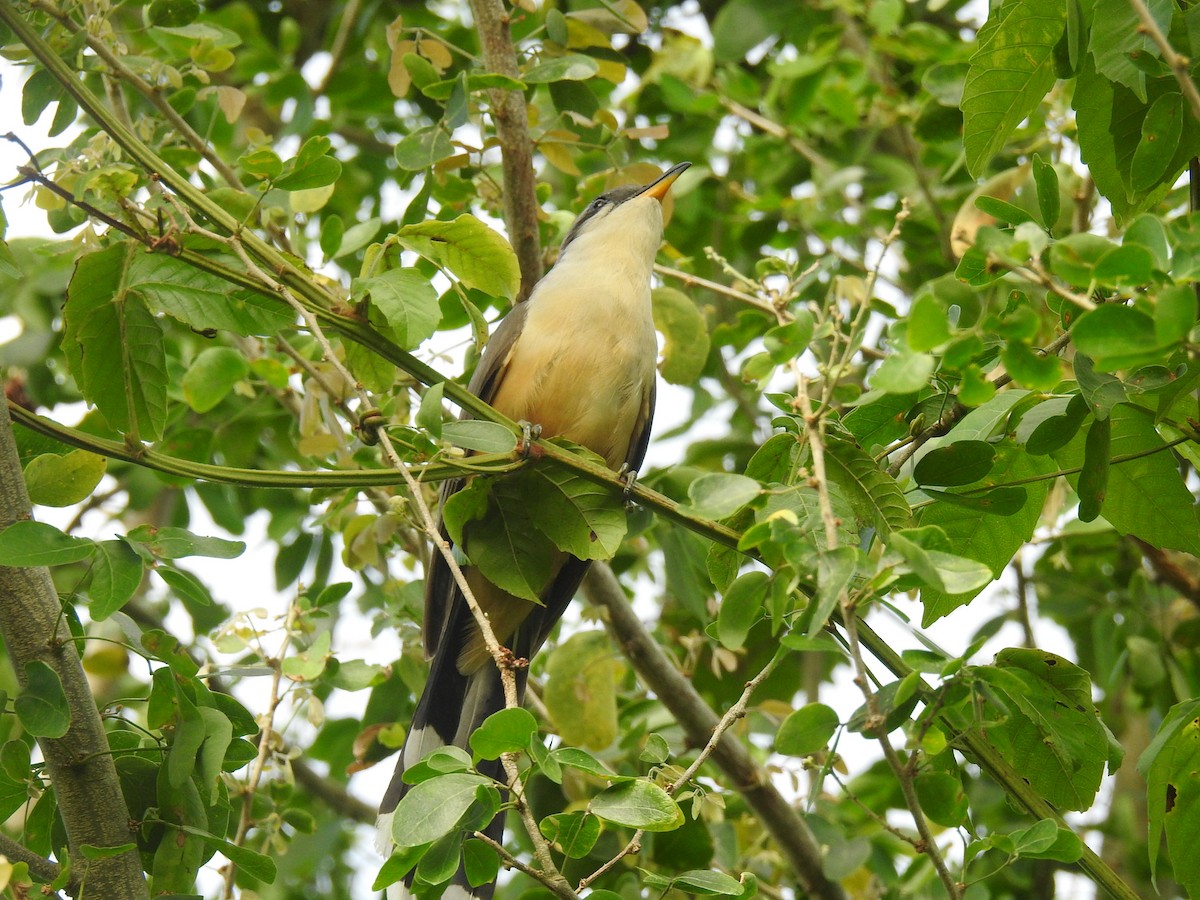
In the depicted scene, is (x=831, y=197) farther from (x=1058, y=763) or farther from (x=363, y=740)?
(x=1058, y=763)

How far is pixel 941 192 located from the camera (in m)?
4.59

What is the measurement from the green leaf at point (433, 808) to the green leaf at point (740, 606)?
0.38 meters

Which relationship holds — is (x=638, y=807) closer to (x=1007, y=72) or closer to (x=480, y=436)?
(x=480, y=436)

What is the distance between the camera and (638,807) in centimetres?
165

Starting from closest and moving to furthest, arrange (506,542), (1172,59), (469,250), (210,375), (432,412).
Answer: (1172,59), (432,412), (469,250), (506,542), (210,375)

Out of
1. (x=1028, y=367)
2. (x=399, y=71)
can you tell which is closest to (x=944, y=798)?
(x=1028, y=367)

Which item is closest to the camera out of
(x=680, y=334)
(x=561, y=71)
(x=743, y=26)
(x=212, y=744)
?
(x=212, y=744)

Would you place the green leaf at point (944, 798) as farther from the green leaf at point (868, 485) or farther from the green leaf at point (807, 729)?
the green leaf at point (868, 485)

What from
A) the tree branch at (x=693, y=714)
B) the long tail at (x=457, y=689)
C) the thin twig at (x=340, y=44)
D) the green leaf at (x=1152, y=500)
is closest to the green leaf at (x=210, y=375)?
the long tail at (x=457, y=689)

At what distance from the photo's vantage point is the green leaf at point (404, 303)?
2.05 meters

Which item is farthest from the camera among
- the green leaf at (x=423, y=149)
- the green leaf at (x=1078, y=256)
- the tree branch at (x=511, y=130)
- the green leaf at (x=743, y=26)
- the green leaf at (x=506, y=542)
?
the green leaf at (x=743, y=26)

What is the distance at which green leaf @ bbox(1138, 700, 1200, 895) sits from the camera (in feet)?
6.45

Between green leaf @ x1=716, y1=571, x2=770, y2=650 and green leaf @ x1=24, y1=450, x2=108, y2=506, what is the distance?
117 cm

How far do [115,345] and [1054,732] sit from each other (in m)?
1.77
